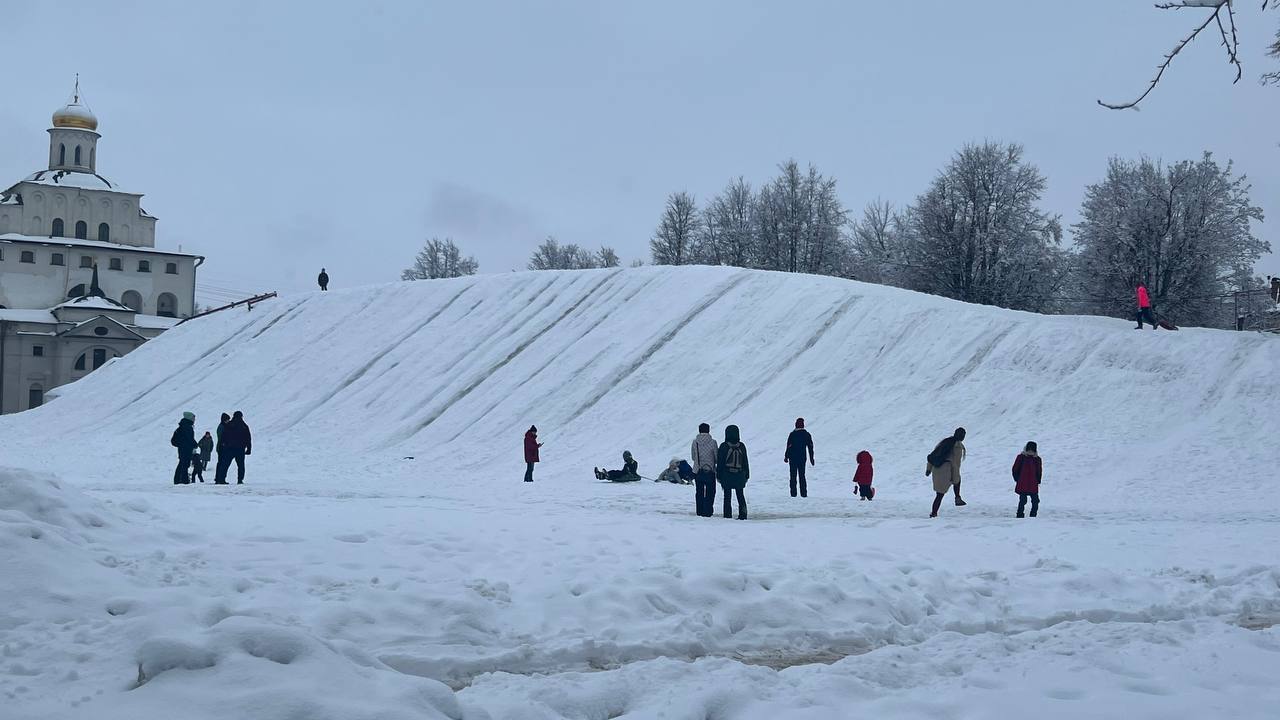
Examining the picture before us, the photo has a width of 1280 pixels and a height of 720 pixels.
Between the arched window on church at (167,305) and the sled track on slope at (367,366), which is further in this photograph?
the arched window on church at (167,305)

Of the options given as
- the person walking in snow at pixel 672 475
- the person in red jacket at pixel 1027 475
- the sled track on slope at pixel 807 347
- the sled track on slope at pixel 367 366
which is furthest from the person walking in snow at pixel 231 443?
the sled track on slope at pixel 367 366

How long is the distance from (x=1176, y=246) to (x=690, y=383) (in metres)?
25.2

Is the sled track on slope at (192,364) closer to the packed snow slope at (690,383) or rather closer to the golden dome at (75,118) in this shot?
the packed snow slope at (690,383)

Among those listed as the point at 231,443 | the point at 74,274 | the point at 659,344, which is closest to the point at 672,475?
the point at 231,443

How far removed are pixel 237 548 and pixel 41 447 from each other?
36680 millimetres

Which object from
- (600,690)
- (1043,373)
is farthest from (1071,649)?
(1043,373)

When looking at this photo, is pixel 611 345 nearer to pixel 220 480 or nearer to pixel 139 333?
pixel 220 480

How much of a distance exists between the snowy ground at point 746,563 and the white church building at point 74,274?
4214cm

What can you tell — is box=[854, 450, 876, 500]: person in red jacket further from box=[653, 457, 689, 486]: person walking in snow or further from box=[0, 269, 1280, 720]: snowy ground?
box=[653, 457, 689, 486]: person walking in snow

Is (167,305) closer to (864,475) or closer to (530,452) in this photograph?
(530,452)

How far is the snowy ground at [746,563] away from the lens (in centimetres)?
570

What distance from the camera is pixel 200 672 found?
5098mm

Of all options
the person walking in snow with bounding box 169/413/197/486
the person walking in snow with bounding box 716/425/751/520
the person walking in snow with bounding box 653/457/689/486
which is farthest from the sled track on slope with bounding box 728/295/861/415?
the person walking in snow with bounding box 716/425/751/520

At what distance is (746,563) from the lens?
979cm
